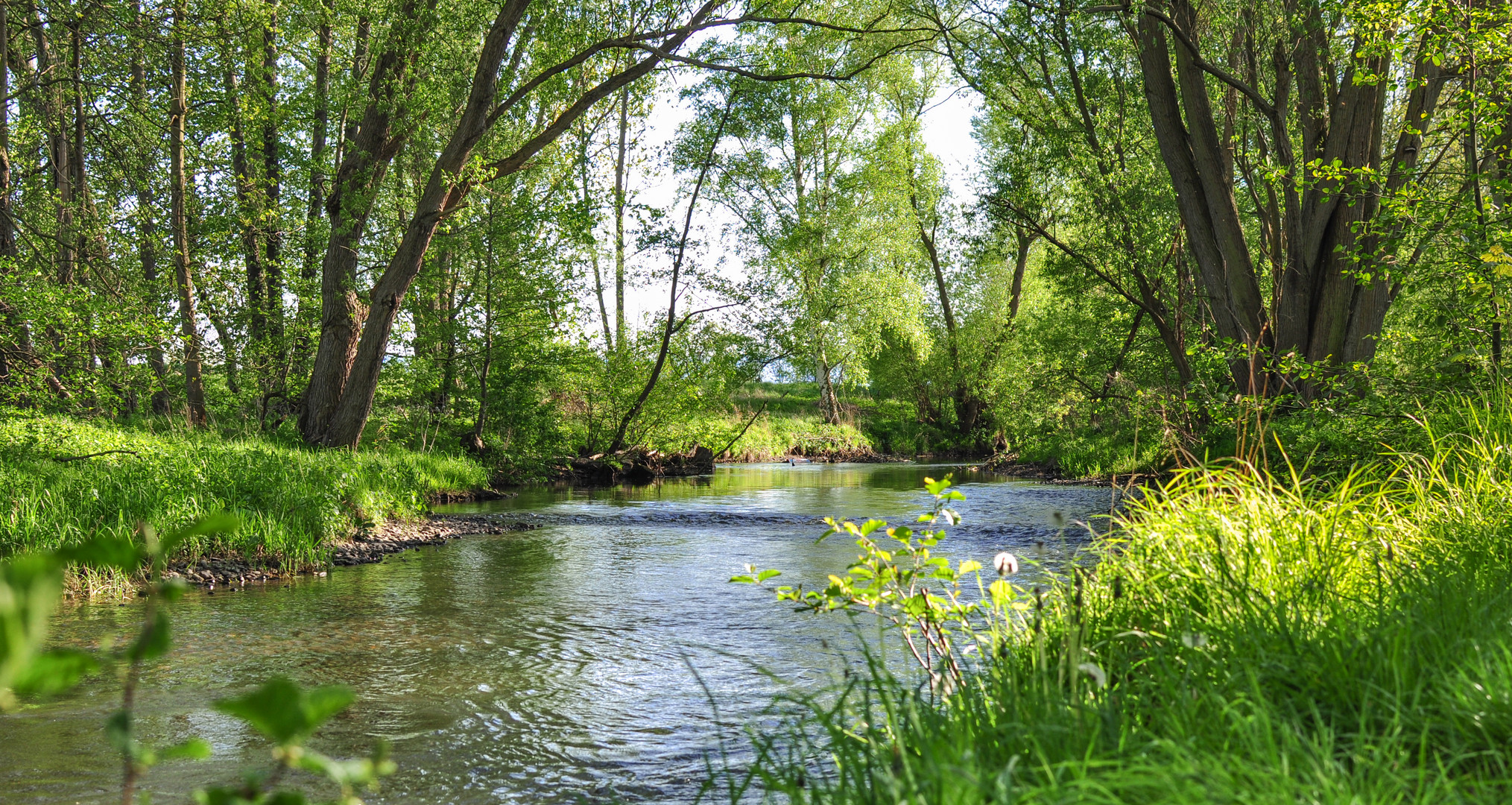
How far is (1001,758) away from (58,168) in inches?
684

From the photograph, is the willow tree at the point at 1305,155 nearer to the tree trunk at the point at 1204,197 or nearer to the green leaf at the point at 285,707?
the tree trunk at the point at 1204,197

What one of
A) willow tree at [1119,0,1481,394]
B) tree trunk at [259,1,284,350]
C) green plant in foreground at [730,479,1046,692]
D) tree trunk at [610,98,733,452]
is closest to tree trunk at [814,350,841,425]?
tree trunk at [610,98,733,452]

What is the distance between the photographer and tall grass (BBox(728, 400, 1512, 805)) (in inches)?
87.4

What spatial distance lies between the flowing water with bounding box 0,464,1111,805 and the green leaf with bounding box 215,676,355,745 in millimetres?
1685

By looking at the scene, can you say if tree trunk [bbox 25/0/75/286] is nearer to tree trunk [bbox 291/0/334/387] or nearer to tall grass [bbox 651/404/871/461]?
tree trunk [bbox 291/0/334/387]

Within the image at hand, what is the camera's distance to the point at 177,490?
29.8 ft

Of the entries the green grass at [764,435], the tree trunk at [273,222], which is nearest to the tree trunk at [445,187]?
the tree trunk at [273,222]

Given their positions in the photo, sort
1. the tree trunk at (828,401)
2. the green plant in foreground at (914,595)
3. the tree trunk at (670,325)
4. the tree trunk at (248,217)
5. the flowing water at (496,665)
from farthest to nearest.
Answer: the tree trunk at (828,401) < the tree trunk at (670,325) < the tree trunk at (248,217) < the flowing water at (496,665) < the green plant in foreground at (914,595)

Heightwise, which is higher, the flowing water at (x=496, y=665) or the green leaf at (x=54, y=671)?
the green leaf at (x=54, y=671)

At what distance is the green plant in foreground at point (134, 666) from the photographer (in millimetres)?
745

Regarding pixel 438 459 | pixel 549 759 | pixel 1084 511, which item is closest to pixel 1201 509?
pixel 549 759

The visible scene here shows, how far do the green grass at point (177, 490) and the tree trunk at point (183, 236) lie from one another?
7.58 ft

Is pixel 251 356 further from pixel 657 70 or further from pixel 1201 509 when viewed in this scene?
pixel 1201 509

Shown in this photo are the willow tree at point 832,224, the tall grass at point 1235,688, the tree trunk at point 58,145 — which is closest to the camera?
the tall grass at point 1235,688
